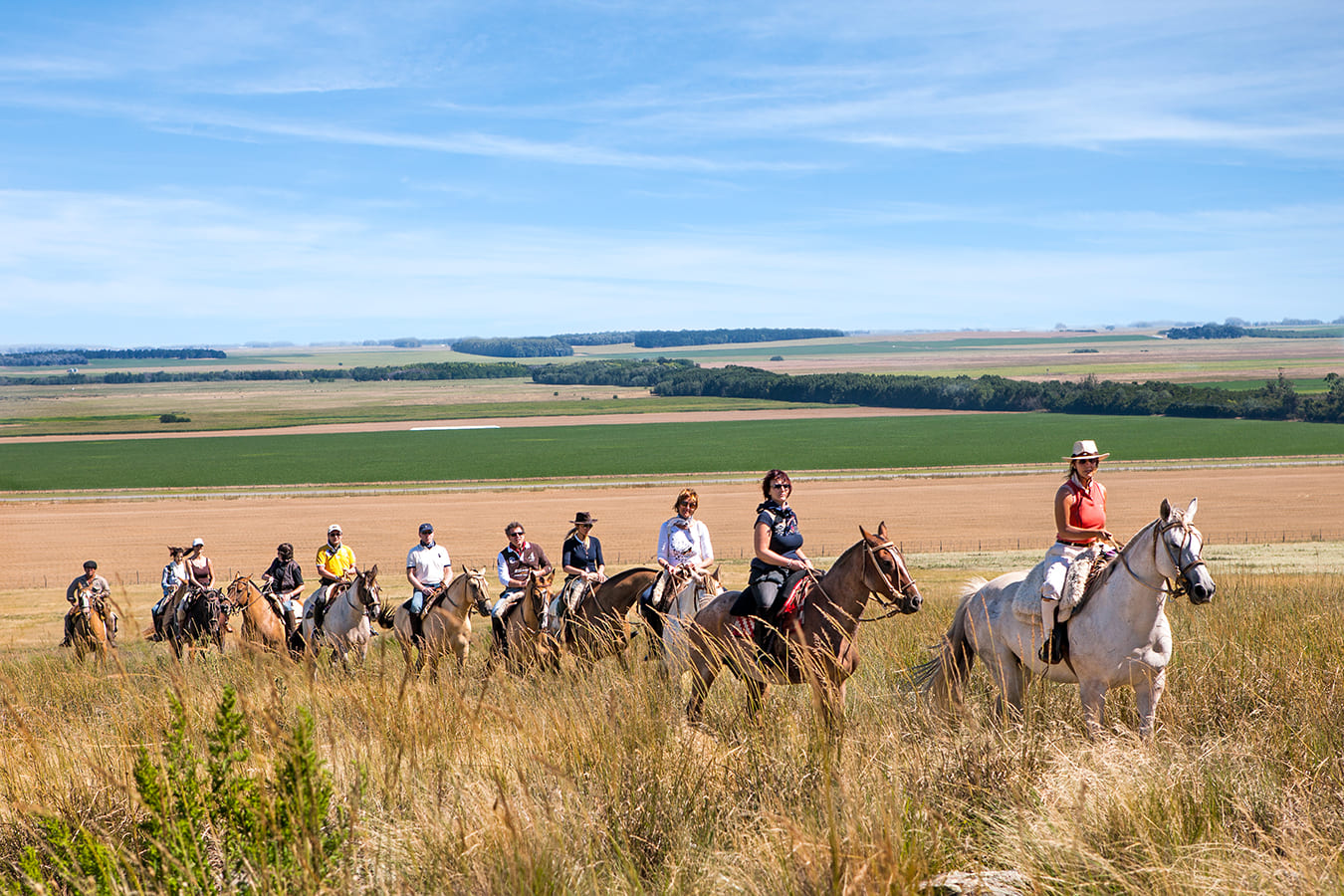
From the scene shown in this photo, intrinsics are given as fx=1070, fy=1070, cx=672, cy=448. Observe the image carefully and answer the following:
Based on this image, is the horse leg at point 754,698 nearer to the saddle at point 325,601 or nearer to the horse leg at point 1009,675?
the horse leg at point 1009,675

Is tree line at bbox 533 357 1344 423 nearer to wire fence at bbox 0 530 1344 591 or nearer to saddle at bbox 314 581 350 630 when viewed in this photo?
wire fence at bbox 0 530 1344 591

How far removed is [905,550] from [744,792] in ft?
115

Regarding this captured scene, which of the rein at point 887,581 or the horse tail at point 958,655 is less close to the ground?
the rein at point 887,581

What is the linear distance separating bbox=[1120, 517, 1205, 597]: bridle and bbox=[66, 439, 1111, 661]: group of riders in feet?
1.36

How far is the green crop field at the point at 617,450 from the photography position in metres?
77.2

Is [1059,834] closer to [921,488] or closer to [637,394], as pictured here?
[921,488]

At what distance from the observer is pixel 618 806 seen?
16.6 ft

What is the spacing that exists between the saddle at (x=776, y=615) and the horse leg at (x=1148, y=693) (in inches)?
97.9

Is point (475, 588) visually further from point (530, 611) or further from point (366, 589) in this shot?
point (366, 589)

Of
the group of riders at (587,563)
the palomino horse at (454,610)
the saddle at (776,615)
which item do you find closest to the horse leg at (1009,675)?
the group of riders at (587,563)

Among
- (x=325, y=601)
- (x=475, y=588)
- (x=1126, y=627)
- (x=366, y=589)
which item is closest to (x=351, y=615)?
(x=366, y=589)

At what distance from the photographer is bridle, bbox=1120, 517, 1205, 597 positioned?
7.39m

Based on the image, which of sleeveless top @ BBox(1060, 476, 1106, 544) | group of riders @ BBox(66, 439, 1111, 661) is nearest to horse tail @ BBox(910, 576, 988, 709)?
group of riders @ BBox(66, 439, 1111, 661)

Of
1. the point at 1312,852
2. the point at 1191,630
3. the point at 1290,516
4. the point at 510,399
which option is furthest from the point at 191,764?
the point at 510,399
